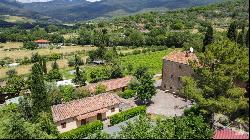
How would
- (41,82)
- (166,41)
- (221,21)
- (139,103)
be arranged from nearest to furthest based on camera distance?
(41,82) < (139,103) < (166,41) < (221,21)

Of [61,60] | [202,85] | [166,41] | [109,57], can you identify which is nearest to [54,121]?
[202,85]

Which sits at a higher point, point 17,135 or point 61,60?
point 17,135

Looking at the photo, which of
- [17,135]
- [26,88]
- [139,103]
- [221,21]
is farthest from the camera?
[221,21]

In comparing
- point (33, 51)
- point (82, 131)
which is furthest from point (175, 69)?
point (33, 51)

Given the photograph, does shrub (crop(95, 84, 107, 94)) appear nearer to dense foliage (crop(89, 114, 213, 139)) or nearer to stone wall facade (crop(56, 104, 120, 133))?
stone wall facade (crop(56, 104, 120, 133))

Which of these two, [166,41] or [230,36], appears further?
[166,41]

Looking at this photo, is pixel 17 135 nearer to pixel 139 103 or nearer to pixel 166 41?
pixel 139 103

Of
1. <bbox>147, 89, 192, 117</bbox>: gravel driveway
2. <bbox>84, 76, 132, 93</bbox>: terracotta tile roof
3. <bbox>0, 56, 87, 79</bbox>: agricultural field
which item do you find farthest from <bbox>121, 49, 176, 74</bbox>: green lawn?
<bbox>147, 89, 192, 117</bbox>: gravel driveway
